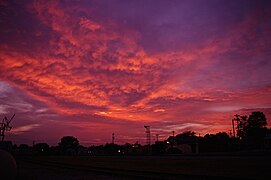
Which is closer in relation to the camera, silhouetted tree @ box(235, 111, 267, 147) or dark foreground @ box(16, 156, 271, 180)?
dark foreground @ box(16, 156, 271, 180)

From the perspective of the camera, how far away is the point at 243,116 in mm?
104500

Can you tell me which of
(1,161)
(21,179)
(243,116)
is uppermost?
→ (243,116)

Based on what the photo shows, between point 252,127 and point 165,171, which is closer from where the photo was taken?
point 165,171

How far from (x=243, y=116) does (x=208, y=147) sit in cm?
3091

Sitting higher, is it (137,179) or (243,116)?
(243,116)

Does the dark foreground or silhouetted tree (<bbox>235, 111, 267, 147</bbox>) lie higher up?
silhouetted tree (<bbox>235, 111, 267, 147</bbox>)

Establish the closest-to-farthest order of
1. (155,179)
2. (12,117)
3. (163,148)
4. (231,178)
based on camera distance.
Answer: (231,178)
(155,179)
(163,148)
(12,117)

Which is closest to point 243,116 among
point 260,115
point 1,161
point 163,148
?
point 260,115

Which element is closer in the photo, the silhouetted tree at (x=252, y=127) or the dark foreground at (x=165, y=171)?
the dark foreground at (x=165, y=171)

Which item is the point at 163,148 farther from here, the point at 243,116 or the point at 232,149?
the point at 243,116

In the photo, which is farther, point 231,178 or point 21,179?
point 21,179

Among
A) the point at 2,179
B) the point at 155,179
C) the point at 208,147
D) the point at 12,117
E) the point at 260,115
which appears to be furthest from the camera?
the point at 12,117

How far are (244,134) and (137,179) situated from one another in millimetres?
98199

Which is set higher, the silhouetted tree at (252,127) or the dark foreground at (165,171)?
the silhouetted tree at (252,127)
